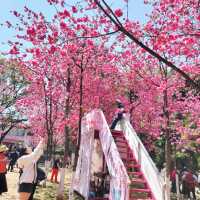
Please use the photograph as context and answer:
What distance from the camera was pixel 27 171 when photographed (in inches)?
335

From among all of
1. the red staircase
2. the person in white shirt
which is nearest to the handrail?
the red staircase

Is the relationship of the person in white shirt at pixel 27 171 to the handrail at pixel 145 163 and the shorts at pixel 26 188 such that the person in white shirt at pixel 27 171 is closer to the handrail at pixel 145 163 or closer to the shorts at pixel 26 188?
the shorts at pixel 26 188

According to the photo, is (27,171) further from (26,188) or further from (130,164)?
(130,164)

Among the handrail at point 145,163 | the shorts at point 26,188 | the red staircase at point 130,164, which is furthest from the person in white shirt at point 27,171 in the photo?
the red staircase at point 130,164

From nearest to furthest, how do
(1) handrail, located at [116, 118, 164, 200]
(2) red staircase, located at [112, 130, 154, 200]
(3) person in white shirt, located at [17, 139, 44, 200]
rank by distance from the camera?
(3) person in white shirt, located at [17, 139, 44, 200]
(1) handrail, located at [116, 118, 164, 200]
(2) red staircase, located at [112, 130, 154, 200]

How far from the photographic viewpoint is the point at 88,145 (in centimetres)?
1623

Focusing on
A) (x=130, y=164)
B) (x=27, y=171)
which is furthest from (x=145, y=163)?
(x=27, y=171)

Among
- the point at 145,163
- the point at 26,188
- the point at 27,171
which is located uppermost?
the point at 145,163

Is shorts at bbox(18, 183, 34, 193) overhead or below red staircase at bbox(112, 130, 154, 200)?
below

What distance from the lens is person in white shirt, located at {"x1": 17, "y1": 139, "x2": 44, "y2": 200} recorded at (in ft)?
27.5

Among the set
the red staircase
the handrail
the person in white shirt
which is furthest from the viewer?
the red staircase

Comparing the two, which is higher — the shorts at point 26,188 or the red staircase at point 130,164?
the red staircase at point 130,164

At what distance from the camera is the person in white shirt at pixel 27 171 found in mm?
8383

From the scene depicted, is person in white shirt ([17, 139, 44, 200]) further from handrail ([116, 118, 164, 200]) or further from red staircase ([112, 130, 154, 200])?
red staircase ([112, 130, 154, 200])
